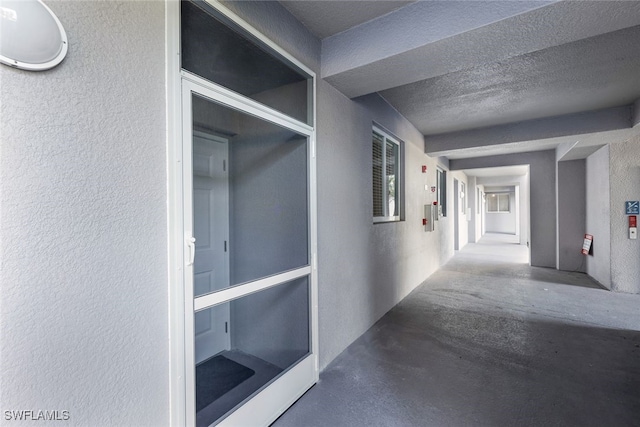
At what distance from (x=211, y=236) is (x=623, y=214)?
5.75 metres

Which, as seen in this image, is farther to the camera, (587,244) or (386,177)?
(587,244)

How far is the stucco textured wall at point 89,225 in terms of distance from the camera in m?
0.89

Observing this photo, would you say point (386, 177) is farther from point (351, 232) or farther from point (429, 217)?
point (429, 217)

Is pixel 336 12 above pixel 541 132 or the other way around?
above

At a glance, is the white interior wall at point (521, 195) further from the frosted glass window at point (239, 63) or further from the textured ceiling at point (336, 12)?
the frosted glass window at point (239, 63)

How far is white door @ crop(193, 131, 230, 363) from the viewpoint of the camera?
2170 mm

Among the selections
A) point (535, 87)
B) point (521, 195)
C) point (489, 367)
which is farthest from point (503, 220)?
point (489, 367)

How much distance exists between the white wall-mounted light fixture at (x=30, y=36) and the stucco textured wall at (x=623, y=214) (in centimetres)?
626

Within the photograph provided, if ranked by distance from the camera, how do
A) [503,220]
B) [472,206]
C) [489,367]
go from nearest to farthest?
1. [489,367]
2. [472,206]
3. [503,220]

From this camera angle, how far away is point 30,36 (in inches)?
35.3

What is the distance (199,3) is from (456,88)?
270cm

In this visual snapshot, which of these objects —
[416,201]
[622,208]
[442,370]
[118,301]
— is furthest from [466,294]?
[118,301]

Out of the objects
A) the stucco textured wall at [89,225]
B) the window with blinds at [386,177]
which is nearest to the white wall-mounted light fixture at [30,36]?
the stucco textured wall at [89,225]

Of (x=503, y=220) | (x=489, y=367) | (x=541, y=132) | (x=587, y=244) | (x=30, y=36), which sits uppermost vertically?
(x=541, y=132)
